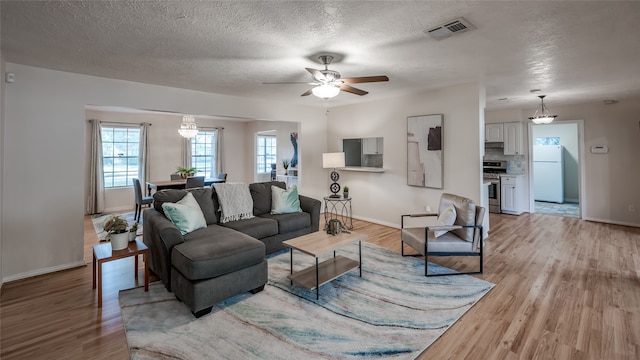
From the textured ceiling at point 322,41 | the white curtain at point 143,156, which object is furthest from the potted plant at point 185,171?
the textured ceiling at point 322,41

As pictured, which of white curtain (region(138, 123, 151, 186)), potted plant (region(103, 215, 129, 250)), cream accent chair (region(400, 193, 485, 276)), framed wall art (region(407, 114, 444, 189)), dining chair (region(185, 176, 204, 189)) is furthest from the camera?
white curtain (region(138, 123, 151, 186))

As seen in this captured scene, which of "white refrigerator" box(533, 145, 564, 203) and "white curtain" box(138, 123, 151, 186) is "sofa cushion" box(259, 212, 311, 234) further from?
"white refrigerator" box(533, 145, 564, 203)

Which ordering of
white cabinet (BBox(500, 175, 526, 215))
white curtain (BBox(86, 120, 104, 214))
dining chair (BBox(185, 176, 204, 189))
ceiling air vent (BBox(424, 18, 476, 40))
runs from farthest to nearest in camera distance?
white curtain (BBox(86, 120, 104, 214)), white cabinet (BBox(500, 175, 526, 215)), dining chair (BBox(185, 176, 204, 189)), ceiling air vent (BBox(424, 18, 476, 40))

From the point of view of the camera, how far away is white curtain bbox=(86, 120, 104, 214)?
Answer: 21.9ft

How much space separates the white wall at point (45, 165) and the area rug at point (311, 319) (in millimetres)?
1434

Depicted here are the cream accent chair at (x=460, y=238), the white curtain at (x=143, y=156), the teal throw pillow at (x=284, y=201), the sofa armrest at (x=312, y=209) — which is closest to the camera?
the cream accent chair at (x=460, y=238)

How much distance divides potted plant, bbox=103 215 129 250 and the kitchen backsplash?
7.68 m

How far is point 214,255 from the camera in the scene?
2.54m

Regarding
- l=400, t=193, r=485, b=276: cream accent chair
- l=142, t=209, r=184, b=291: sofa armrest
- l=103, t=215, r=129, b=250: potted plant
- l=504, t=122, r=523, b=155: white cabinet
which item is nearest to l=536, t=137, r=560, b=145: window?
l=504, t=122, r=523, b=155: white cabinet

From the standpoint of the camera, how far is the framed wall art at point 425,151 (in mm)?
4707

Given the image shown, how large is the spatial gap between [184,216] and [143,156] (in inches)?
206

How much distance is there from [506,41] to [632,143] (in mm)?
5022

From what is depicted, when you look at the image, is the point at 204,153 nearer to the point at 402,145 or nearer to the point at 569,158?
the point at 402,145

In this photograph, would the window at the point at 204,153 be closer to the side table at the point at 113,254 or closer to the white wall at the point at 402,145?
the white wall at the point at 402,145
